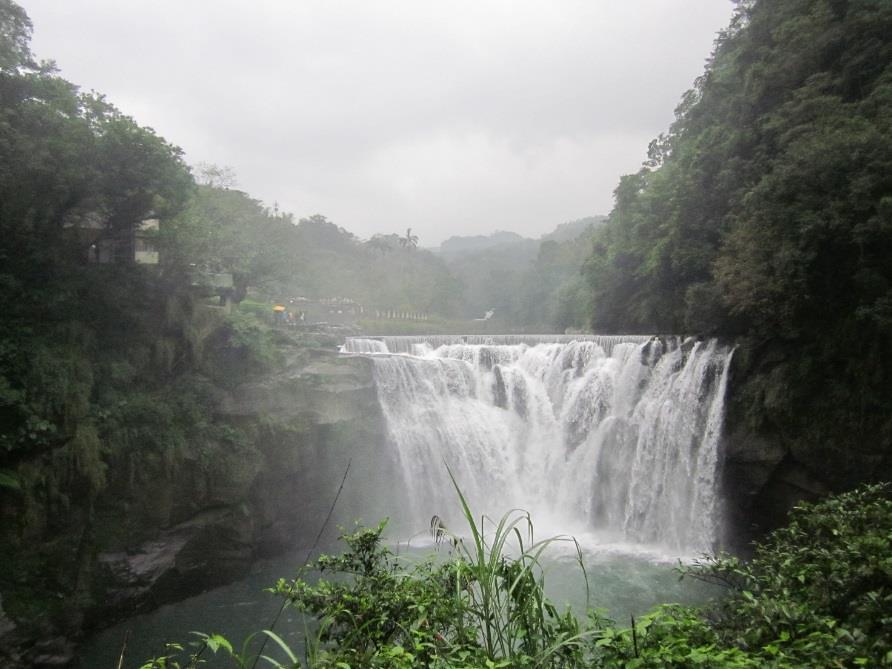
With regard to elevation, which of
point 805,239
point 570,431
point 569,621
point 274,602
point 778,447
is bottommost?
point 274,602

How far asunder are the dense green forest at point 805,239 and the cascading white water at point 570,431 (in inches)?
41.8

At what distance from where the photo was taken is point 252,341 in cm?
1393

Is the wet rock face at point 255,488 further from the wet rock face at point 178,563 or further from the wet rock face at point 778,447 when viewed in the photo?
the wet rock face at point 778,447

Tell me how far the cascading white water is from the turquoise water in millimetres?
1478

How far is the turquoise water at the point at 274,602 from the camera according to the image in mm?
10016

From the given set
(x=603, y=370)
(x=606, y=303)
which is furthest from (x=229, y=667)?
(x=606, y=303)

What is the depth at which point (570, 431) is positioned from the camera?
15711mm

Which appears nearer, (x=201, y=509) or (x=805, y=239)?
(x=805, y=239)

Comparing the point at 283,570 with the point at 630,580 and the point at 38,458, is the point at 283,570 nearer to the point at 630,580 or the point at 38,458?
the point at 38,458

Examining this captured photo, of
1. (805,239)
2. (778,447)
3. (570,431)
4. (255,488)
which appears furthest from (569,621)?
(570,431)

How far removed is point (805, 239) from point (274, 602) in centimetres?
1252

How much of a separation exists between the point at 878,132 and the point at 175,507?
15.1 meters

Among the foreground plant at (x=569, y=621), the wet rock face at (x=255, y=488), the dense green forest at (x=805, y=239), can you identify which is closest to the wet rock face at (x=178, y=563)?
the wet rock face at (x=255, y=488)

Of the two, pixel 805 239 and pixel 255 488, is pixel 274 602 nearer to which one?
pixel 255 488
